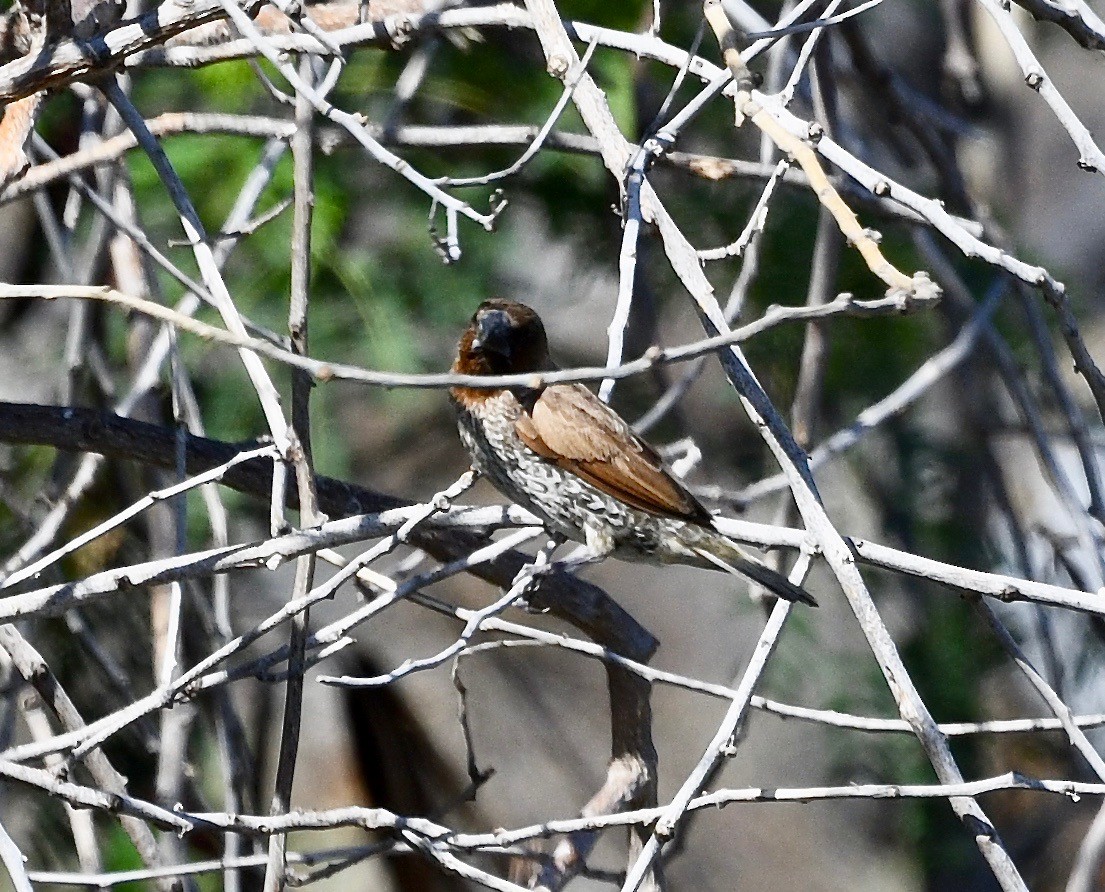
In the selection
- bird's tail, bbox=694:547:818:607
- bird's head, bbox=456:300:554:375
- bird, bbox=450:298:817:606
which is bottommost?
bird's tail, bbox=694:547:818:607

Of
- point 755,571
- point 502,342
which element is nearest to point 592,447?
point 502,342

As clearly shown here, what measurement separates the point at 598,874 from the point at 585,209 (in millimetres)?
2565

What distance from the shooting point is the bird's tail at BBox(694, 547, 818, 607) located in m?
2.73

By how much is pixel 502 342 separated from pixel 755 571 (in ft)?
2.78

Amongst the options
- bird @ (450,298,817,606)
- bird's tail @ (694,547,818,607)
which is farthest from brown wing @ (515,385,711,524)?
bird's tail @ (694,547,818,607)

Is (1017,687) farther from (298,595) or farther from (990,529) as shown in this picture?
(298,595)

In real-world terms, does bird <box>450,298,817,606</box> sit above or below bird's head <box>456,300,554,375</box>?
below

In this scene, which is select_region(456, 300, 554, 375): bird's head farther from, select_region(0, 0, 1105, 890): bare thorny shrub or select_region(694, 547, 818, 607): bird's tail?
select_region(694, 547, 818, 607): bird's tail

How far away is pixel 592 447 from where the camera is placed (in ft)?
10.7

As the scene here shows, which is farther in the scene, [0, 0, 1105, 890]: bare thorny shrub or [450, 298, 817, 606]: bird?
[450, 298, 817, 606]: bird

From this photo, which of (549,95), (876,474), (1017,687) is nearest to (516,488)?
(549,95)

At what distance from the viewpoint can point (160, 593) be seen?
140 inches

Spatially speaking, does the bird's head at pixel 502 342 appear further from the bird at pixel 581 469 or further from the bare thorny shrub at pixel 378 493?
the bare thorny shrub at pixel 378 493

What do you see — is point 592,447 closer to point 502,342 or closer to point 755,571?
point 502,342
